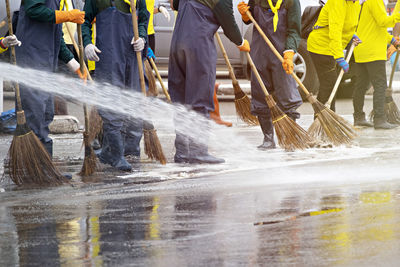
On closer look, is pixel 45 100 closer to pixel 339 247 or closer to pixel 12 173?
pixel 12 173

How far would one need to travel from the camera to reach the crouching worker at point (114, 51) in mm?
6828

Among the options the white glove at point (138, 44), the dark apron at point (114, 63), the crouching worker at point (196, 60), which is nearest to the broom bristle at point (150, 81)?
the crouching worker at point (196, 60)

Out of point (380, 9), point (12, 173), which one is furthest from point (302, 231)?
point (380, 9)

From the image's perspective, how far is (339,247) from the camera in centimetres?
408

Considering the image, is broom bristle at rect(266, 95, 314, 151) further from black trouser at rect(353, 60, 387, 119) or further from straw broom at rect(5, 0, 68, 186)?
straw broom at rect(5, 0, 68, 186)

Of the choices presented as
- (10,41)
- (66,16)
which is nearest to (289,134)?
(66,16)

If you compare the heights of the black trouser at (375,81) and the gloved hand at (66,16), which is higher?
the gloved hand at (66,16)

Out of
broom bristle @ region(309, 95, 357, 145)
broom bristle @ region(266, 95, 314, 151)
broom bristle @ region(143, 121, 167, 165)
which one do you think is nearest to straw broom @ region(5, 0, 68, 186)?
broom bristle @ region(143, 121, 167, 165)

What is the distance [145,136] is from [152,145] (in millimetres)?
143

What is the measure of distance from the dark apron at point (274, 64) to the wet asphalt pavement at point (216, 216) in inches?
32.3

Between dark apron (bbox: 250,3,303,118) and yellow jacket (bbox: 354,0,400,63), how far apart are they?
1952 mm

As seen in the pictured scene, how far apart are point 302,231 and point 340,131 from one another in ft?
12.9

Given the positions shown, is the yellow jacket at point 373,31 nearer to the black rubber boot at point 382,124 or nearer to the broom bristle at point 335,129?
the black rubber boot at point 382,124

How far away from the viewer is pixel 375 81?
9.92 meters
